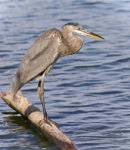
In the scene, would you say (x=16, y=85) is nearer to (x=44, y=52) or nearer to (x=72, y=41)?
(x=44, y=52)

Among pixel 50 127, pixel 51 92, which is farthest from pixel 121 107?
pixel 50 127

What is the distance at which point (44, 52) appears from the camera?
30.3ft

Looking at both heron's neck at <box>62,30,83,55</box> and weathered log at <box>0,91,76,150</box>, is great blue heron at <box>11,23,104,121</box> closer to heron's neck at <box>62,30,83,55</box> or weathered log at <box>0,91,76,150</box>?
heron's neck at <box>62,30,83,55</box>

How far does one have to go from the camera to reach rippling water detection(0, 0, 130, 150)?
31.0 feet

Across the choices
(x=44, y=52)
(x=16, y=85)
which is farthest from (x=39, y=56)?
(x=16, y=85)

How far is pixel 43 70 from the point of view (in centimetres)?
933

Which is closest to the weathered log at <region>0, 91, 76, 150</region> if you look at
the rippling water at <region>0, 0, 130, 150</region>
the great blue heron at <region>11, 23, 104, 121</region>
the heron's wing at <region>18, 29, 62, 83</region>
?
the great blue heron at <region>11, 23, 104, 121</region>

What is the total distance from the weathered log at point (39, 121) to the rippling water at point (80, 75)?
26 centimetres

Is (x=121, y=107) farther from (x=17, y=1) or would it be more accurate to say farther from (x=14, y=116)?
(x=17, y=1)

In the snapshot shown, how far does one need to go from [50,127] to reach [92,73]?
13.7 ft

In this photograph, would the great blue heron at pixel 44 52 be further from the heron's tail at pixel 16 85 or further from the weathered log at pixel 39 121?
the weathered log at pixel 39 121

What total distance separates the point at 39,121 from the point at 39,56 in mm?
877

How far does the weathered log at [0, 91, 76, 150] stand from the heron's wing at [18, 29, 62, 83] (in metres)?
0.46

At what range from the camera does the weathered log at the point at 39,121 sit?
322 inches
